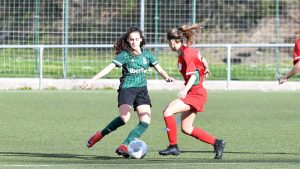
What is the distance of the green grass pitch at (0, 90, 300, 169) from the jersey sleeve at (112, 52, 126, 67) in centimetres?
108

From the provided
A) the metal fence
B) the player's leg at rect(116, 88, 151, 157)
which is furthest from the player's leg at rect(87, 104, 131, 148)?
the metal fence

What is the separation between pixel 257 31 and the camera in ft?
100

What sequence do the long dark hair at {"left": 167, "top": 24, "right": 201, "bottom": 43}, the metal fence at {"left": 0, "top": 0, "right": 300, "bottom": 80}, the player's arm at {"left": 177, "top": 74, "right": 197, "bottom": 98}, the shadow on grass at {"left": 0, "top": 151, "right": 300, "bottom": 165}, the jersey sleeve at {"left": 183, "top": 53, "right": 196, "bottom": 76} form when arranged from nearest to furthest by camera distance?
the shadow on grass at {"left": 0, "top": 151, "right": 300, "bottom": 165} → the player's arm at {"left": 177, "top": 74, "right": 197, "bottom": 98} → the jersey sleeve at {"left": 183, "top": 53, "right": 196, "bottom": 76} → the long dark hair at {"left": 167, "top": 24, "right": 201, "bottom": 43} → the metal fence at {"left": 0, "top": 0, "right": 300, "bottom": 80}

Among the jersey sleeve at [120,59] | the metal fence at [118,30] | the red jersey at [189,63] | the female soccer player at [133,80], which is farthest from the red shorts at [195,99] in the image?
the metal fence at [118,30]

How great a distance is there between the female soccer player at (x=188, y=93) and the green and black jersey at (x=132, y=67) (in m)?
0.42

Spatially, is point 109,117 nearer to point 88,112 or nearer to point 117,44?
point 88,112

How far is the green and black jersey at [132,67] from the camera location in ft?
41.3

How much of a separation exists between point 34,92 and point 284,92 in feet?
18.4

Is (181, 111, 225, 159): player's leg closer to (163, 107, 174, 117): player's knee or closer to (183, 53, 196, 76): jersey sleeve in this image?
(163, 107, 174, 117): player's knee

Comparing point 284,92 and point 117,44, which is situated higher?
point 117,44

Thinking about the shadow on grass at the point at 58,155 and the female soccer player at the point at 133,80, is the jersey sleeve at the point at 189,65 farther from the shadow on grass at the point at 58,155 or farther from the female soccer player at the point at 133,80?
the shadow on grass at the point at 58,155

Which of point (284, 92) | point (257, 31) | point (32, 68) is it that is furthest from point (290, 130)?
point (257, 31)

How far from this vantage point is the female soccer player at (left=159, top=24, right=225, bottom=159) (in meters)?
12.2

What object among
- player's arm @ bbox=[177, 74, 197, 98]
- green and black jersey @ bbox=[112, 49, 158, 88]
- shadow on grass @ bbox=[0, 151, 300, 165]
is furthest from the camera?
green and black jersey @ bbox=[112, 49, 158, 88]
